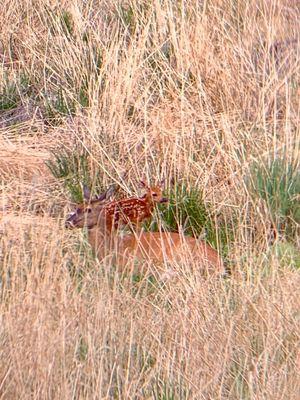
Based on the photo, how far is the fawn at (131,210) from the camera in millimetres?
5414

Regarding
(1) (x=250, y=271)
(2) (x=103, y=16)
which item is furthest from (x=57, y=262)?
(2) (x=103, y=16)

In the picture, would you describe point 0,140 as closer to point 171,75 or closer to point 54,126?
point 54,126

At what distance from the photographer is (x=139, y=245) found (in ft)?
16.3

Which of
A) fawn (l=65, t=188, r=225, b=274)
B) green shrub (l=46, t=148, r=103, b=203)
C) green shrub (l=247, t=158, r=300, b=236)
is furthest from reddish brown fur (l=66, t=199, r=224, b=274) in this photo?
green shrub (l=46, t=148, r=103, b=203)

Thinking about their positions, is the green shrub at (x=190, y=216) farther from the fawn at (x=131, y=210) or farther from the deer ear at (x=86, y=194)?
the deer ear at (x=86, y=194)

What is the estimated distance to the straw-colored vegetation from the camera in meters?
3.68

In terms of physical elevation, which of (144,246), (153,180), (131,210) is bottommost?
(144,246)

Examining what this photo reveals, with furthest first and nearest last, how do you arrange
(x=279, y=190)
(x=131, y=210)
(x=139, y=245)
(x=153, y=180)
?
1. (x=153, y=180)
2. (x=279, y=190)
3. (x=131, y=210)
4. (x=139, y=245)

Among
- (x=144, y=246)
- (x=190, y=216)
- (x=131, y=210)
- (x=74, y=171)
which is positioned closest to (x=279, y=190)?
(x=190, y=216)

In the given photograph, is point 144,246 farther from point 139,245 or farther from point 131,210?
point 131,210

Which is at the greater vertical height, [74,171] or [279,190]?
[74,171]

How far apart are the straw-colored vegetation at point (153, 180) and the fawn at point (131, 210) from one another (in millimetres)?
140

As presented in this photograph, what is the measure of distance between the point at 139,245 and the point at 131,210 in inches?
19.8

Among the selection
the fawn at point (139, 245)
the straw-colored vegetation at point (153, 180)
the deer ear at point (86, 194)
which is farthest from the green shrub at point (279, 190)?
the deer ear at point (86, 194)
